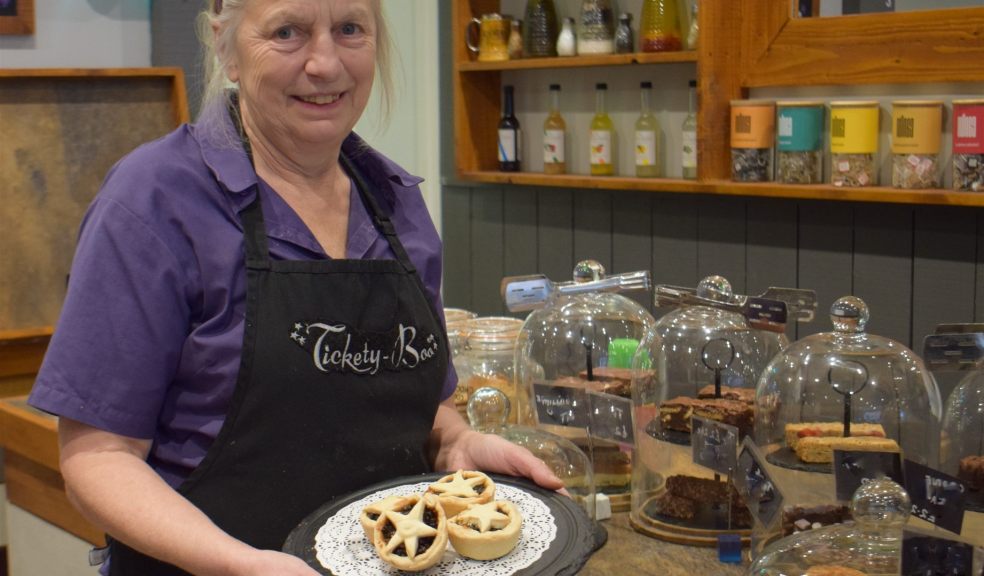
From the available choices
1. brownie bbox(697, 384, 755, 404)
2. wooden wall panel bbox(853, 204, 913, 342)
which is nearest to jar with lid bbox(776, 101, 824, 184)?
wooden wall panel bbox(853, 204, 913, 342)

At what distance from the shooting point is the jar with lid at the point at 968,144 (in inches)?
97.9

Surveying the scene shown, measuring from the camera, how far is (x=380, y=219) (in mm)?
1524

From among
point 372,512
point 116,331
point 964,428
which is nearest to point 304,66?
point 116,331

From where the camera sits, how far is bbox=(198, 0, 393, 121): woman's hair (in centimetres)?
138

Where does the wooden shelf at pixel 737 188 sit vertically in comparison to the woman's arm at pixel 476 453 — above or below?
above

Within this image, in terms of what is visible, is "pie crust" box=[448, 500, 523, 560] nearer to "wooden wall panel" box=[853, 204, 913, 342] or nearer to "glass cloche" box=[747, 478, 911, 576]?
"glass cloche" box=[747, 478, 911, 576]

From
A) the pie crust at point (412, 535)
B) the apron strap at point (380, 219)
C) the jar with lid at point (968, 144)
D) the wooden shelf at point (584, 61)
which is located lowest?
the pie crust at point (412, 535)

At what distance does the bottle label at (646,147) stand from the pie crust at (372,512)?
220 cm

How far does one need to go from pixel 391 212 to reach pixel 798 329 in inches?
67.3

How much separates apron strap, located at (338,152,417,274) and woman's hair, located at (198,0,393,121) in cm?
12

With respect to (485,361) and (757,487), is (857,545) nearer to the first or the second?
(757,487)

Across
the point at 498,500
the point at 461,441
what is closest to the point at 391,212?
the point at 461,441

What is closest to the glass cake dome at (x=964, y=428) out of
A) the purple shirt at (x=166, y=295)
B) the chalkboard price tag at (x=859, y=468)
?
the chalkboard price tag at (x=859, y=468)

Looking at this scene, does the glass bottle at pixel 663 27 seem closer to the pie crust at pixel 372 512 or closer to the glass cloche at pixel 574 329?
the glass cloche at pixel 574 329
